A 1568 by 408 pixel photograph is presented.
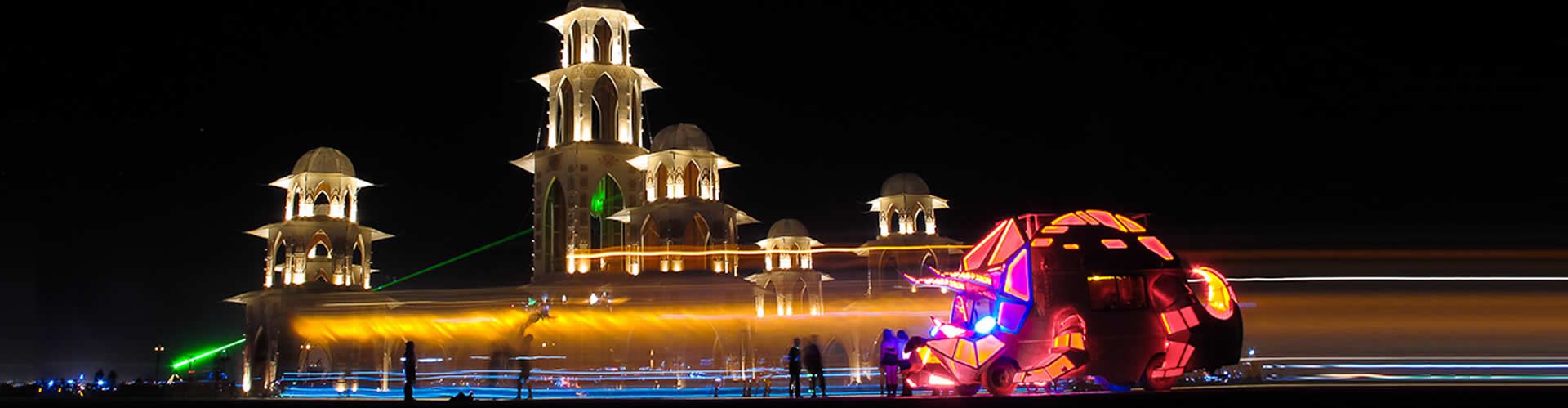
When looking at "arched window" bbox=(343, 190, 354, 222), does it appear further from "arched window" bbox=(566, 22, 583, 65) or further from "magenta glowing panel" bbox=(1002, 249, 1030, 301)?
"magenta glowing panel" bbox=(1002, 249, 1030, 301)

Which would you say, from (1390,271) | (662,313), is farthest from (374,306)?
(1390,271)

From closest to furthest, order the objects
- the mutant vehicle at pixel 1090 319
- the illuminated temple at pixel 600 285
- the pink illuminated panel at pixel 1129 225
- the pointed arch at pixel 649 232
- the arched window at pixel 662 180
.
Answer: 1. the mutant vehicle at pixel 1090 319
2. the pink illuminated panel at pixel 1129 225
3. the illuminated temple at pixel 600 285
4. the pointed arch at pixel 649 232
5. the arched window at pixel 662 180

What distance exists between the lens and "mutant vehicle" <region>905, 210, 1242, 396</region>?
16.5 metres

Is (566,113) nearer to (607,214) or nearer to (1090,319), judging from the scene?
(607,214)

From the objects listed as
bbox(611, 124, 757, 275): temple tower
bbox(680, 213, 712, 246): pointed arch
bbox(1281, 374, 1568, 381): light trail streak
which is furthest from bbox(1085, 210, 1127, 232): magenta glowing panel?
bbox(680, 213, 712, 246): pointed arch

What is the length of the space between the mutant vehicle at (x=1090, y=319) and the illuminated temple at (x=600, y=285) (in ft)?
52.0

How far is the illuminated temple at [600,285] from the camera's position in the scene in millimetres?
36844

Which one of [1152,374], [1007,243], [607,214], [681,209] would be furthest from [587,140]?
[1152,374]

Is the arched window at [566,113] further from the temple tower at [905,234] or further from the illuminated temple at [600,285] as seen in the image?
the temple tower at [905,234]

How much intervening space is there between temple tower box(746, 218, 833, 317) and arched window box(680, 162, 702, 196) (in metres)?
4.04

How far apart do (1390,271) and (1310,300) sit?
1.61 m

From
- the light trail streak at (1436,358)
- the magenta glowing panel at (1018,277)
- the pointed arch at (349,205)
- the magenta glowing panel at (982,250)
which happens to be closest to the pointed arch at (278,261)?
the pointed arch at (349,205)

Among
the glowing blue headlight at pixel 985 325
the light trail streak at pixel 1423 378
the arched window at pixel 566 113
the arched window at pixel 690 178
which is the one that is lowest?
the light trail streak at pixel 1423 378

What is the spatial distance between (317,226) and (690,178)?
1362 cm
